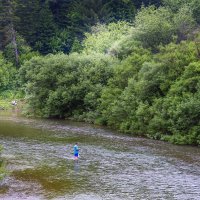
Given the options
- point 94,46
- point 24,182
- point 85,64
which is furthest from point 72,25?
point 24,182

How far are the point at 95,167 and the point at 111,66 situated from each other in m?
33.2

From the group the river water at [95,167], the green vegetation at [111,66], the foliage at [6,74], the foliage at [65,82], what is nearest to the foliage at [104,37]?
the green vegetation at [111,66]

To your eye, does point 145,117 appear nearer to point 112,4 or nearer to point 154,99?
point 154,99

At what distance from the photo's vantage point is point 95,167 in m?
43.6

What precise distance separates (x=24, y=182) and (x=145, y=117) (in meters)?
25.2

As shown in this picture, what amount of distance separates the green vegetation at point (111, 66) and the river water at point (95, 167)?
400 cm

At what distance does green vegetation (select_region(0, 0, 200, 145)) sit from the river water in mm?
4005

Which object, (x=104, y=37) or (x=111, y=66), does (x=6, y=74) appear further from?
(x=111, y=66)

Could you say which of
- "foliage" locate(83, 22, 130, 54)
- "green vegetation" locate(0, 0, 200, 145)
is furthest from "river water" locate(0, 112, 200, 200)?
"foliage" locate(83, 22, 130, 54)

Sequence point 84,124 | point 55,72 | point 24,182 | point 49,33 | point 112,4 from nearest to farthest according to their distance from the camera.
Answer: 1. point 24,182
2. point 84,124
3. point 55,72
4. point 49,33
5. point 112,4

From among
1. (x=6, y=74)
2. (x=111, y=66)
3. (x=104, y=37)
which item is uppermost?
(x=104, y=37)

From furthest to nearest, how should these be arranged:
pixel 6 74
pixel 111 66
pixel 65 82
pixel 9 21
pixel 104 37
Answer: pixel 9 21, pixel 6 74, pixel 104 37, pixel 65 82, pixel 111 66

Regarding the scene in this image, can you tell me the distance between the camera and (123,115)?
64500 millimetres

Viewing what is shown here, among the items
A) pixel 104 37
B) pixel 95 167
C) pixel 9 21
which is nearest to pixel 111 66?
pixel 104 37
